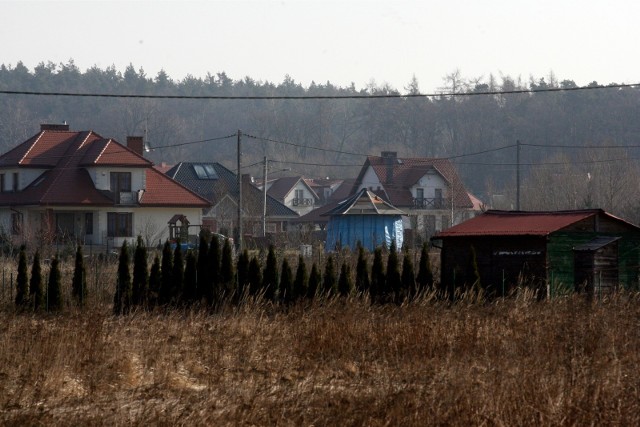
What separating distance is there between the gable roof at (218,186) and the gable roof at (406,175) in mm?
7518

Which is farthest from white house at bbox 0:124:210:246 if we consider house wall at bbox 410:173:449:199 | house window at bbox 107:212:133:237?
house wall at bbox 410:173:449:199

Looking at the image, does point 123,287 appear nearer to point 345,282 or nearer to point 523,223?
point 345,282

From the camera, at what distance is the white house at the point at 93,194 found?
5556 centimetres

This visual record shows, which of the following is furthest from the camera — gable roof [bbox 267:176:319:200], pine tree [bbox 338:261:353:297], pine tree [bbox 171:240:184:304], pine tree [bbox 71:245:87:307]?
gable roof [bbox 267:176:319:200]

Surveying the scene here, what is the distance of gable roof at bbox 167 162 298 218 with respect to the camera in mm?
72812

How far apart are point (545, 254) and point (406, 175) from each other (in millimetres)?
54417

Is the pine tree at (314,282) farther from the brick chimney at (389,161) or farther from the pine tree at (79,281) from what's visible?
the brick chimney at (389,161)

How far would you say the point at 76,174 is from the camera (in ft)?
187

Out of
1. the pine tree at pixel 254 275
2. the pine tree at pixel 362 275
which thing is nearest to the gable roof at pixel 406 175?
the pine tree at pixel 362 275

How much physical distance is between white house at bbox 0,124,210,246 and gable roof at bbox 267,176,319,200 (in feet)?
122

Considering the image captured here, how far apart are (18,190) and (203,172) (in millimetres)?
22446

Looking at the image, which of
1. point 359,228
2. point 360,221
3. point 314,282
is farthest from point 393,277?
point 360,221

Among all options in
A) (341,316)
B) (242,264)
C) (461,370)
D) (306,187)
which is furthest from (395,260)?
(306,187)

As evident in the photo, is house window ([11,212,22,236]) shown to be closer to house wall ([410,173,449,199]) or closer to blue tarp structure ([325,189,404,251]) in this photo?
blue tarp structure ([325,189,404,251])
